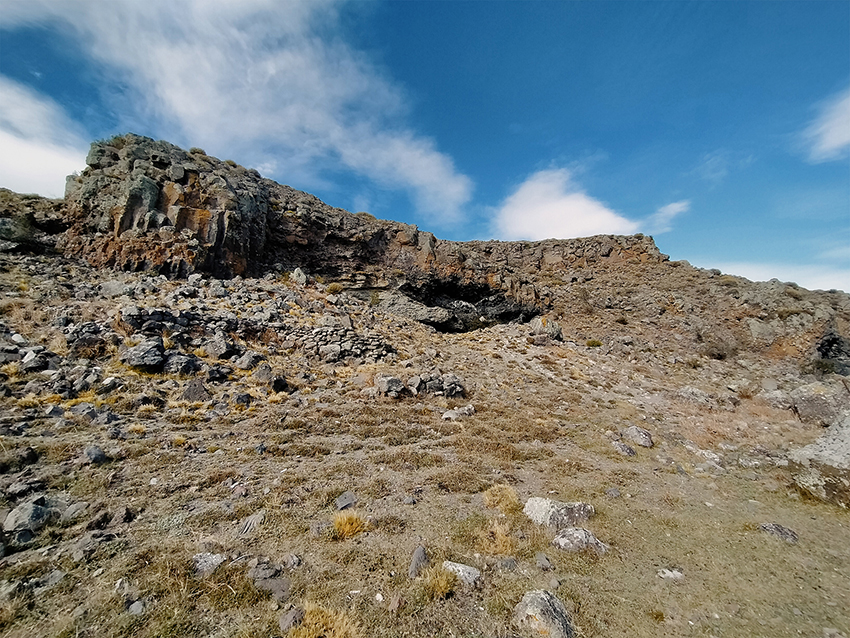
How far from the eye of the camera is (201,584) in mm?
4289

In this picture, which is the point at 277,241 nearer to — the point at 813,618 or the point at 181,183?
the point at 181,183

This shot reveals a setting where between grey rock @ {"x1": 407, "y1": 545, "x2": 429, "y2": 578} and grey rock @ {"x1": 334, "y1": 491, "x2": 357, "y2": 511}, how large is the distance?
167cm

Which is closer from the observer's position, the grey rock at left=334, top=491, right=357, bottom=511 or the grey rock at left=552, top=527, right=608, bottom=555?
the grey rock at left=552, top=527, right=608, bottom=555

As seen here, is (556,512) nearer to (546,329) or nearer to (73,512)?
(73,512)

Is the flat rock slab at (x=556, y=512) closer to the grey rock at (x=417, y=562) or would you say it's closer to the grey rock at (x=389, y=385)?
the grey rock at (x=417, y=562)

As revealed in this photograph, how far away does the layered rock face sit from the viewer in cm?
1942

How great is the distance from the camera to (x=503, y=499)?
6.77 meters

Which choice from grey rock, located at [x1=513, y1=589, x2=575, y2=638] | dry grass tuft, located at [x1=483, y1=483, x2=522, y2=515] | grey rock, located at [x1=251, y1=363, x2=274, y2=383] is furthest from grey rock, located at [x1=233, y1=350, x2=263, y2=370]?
grey rock, located at [x1=513, y1=589, x2=575, y2=638]

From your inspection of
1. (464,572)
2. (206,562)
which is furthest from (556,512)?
(206,562)

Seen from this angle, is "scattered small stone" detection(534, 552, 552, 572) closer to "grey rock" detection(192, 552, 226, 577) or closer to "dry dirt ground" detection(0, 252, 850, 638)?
"dry dirt ground" detection(0, 252, 850, 638)

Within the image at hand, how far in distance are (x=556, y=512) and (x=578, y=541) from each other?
69 centimetres

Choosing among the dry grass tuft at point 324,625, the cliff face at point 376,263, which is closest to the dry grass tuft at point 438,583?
the dry grass tuft at point 324,625

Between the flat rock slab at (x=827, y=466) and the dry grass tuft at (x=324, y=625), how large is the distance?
10210 millimetres

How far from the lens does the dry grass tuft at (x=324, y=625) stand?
147 inches
